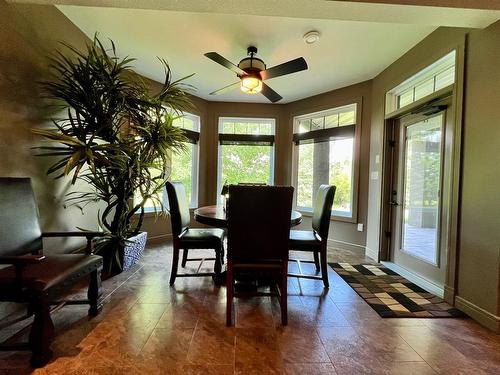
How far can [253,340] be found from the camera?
1.62 meters

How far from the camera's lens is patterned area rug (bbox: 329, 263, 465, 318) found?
200 centimetres

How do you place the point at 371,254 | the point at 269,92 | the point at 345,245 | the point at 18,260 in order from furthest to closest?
1. the point at 345,245
2. the point at 371,254
3. the point at 269,92
4. the point at 18,260

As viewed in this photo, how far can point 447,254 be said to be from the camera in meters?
2.23

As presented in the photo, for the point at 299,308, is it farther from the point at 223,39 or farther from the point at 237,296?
the point at 223,39

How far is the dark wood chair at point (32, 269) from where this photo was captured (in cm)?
134

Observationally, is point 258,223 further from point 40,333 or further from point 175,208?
point 40,333

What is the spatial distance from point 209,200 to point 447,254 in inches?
139

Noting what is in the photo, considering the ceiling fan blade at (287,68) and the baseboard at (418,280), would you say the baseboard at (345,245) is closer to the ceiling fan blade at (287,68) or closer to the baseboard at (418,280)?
the baseboard at (418,280)

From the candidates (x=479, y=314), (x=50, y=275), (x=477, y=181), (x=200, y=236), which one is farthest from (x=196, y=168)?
(x=479, y=314)

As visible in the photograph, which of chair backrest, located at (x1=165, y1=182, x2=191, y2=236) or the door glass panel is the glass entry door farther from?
chair backrest, located at (x1=165, y1=182, x2=191, y2=236)

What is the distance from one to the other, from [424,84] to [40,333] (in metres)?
3.92

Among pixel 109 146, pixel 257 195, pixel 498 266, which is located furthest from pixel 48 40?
pixel 498 266

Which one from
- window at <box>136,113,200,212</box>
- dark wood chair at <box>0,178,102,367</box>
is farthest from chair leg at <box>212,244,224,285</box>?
window at <box>136,113,200,212</box>

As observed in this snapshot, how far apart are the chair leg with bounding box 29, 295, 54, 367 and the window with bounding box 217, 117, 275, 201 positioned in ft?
11.2
